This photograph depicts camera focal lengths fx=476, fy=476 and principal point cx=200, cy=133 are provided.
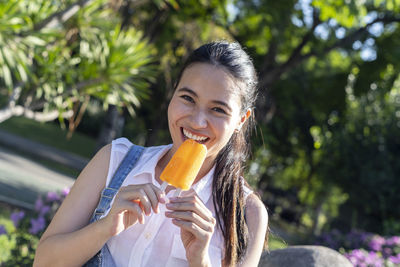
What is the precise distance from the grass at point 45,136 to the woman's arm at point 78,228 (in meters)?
17.6

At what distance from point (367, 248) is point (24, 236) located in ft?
22.0

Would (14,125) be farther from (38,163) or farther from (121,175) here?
(121,175)

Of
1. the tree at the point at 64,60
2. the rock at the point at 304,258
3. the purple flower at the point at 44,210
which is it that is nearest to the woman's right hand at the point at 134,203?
the rock at the point at 304,258

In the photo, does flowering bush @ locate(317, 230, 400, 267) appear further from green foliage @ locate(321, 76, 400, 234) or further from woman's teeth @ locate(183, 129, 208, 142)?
woman's teeth @ locate(183, 129, 208, 142)

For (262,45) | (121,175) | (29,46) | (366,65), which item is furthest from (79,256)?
(262,45)

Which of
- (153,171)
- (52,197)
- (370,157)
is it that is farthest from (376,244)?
(153,171)

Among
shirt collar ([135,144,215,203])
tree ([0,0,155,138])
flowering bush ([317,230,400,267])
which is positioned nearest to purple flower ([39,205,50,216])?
tree ([0,0,155,138])

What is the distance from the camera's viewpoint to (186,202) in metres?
1.77

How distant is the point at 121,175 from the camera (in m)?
2.12

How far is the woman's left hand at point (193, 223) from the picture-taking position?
1.76m

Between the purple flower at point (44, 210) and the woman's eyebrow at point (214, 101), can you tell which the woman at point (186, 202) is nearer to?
the woman's eyebrow at point (214, 101)

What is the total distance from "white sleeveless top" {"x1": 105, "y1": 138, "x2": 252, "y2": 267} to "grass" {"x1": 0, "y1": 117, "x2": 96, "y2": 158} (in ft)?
57.6

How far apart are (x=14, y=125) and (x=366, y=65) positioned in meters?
15.0

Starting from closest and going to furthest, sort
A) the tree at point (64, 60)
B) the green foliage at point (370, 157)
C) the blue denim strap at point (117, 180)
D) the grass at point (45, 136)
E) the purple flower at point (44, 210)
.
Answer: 1. the blue denim strap at point (117, 180)
2. the purple flower at point (44, 210)
3. the tree at point (64, 60)
4. the green foliage at point (370, 157)
5. the grass at point (45, 136)
